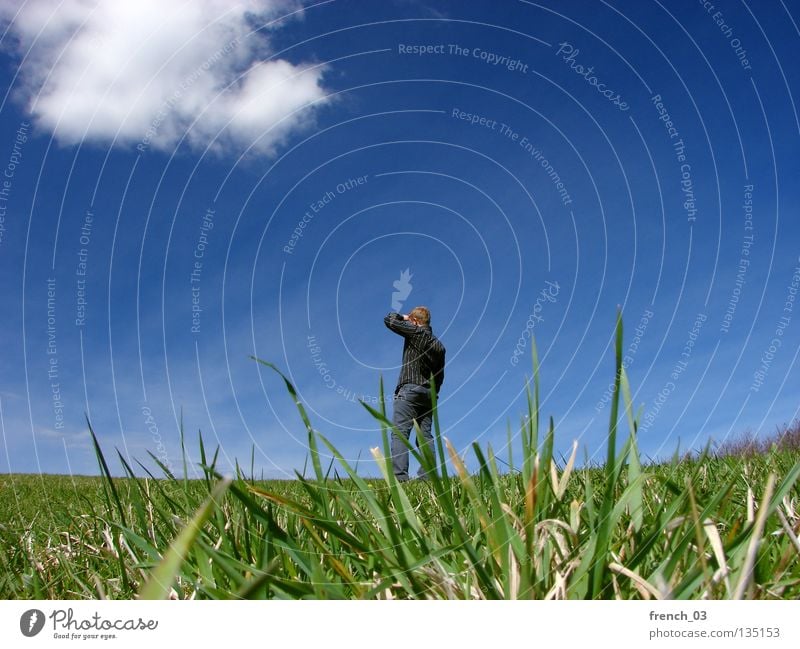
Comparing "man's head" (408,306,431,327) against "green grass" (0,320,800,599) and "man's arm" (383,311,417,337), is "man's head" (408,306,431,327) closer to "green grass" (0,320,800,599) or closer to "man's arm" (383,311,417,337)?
"man's arm" (383,311,417,337)

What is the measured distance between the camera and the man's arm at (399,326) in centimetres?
1080

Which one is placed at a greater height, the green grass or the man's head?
the man's head

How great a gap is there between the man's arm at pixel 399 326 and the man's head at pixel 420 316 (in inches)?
29.5

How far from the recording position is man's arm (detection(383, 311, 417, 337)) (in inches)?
425

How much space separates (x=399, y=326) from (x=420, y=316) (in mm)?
1368

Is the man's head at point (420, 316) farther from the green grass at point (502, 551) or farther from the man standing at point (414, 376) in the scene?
the green grass at point (502, 551)

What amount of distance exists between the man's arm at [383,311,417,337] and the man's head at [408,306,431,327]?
750mm

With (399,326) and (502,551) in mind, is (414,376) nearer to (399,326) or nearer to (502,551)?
(399,326)

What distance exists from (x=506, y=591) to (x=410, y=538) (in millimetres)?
465

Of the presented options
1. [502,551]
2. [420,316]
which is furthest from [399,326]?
[502,551]

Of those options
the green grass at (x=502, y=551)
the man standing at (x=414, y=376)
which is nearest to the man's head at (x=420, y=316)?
the man standing at (x=414, y=376)

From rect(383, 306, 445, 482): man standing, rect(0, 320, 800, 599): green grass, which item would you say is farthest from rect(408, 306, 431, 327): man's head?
rect(0, 320, 800, 599): green grass

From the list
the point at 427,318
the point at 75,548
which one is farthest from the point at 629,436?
the point at 427,318
